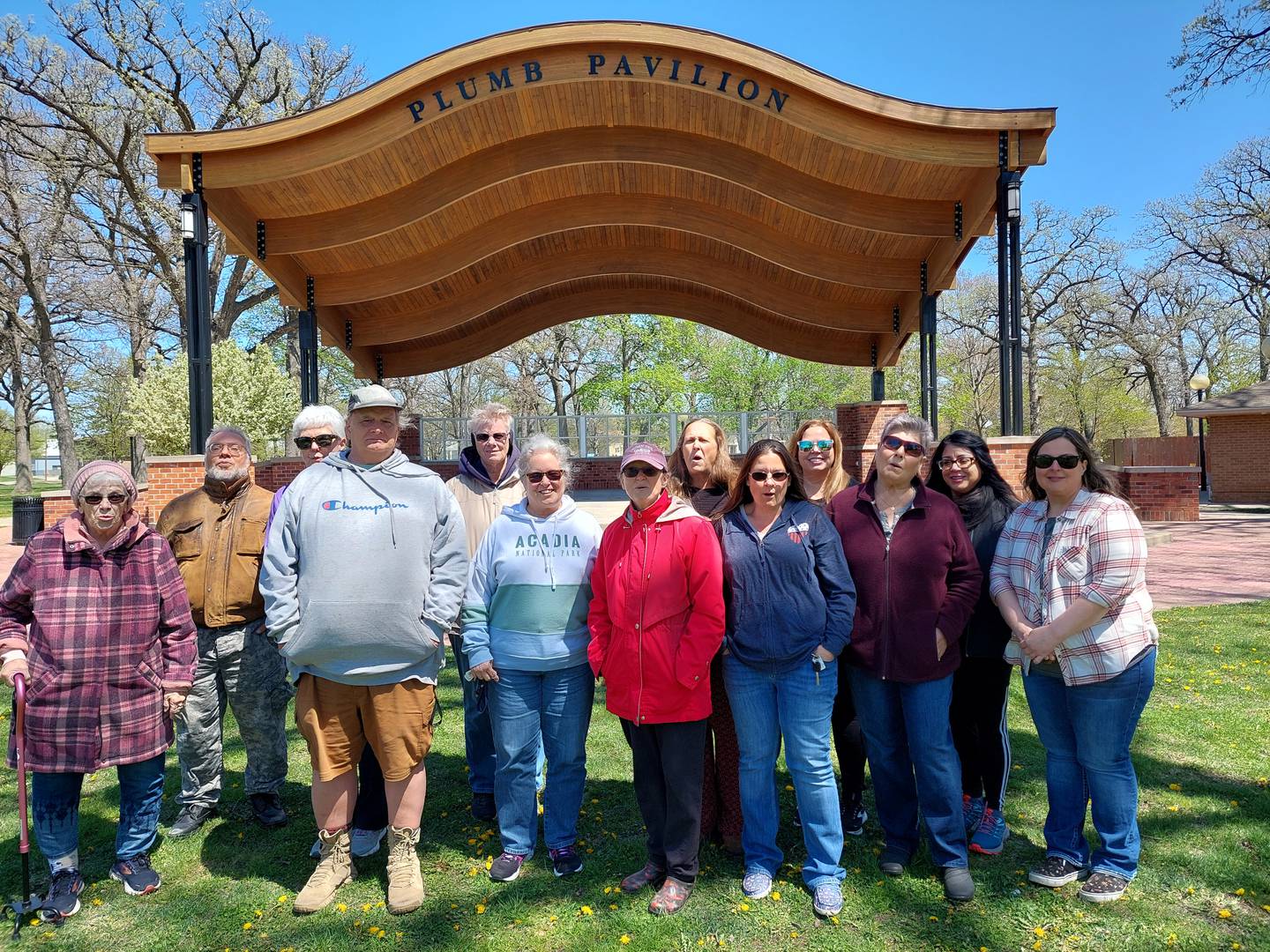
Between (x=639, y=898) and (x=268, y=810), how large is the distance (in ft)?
6.38

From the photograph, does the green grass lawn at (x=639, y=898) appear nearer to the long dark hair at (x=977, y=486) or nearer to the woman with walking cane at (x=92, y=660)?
the woman with walking cane at (x=92, y=660)

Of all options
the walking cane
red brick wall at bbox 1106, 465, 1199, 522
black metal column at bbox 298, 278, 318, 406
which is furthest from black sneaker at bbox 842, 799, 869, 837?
red brick wall at bbox 1106, 465, 1199, 522

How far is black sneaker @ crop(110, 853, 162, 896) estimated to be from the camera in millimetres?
3297

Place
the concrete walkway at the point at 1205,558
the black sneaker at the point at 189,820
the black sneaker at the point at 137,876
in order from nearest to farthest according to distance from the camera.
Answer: the black sneaker at the point at 137,876, the black sneaker at the point at 189,820, the concrete walkway at the point at 1205,558

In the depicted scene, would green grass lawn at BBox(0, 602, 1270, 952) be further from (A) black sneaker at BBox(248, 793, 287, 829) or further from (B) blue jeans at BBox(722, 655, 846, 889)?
(B) blue jeans at BBox(722, 655, 846, 889)

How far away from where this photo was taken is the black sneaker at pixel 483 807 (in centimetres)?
392

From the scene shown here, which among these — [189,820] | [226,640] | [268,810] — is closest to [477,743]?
[268,810]

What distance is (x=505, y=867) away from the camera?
3.36 metres

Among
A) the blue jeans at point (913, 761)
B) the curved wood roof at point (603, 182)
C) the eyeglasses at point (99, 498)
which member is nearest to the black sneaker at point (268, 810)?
the eyeglasses at point (99, 498)

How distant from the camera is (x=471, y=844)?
145 inches

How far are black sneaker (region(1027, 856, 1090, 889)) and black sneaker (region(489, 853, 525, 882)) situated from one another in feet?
6.85

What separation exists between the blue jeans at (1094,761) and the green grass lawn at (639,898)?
0.19 metres

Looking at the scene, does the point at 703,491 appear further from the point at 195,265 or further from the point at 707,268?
the point at 707,268

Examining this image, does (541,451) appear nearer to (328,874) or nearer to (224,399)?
(328,874)
